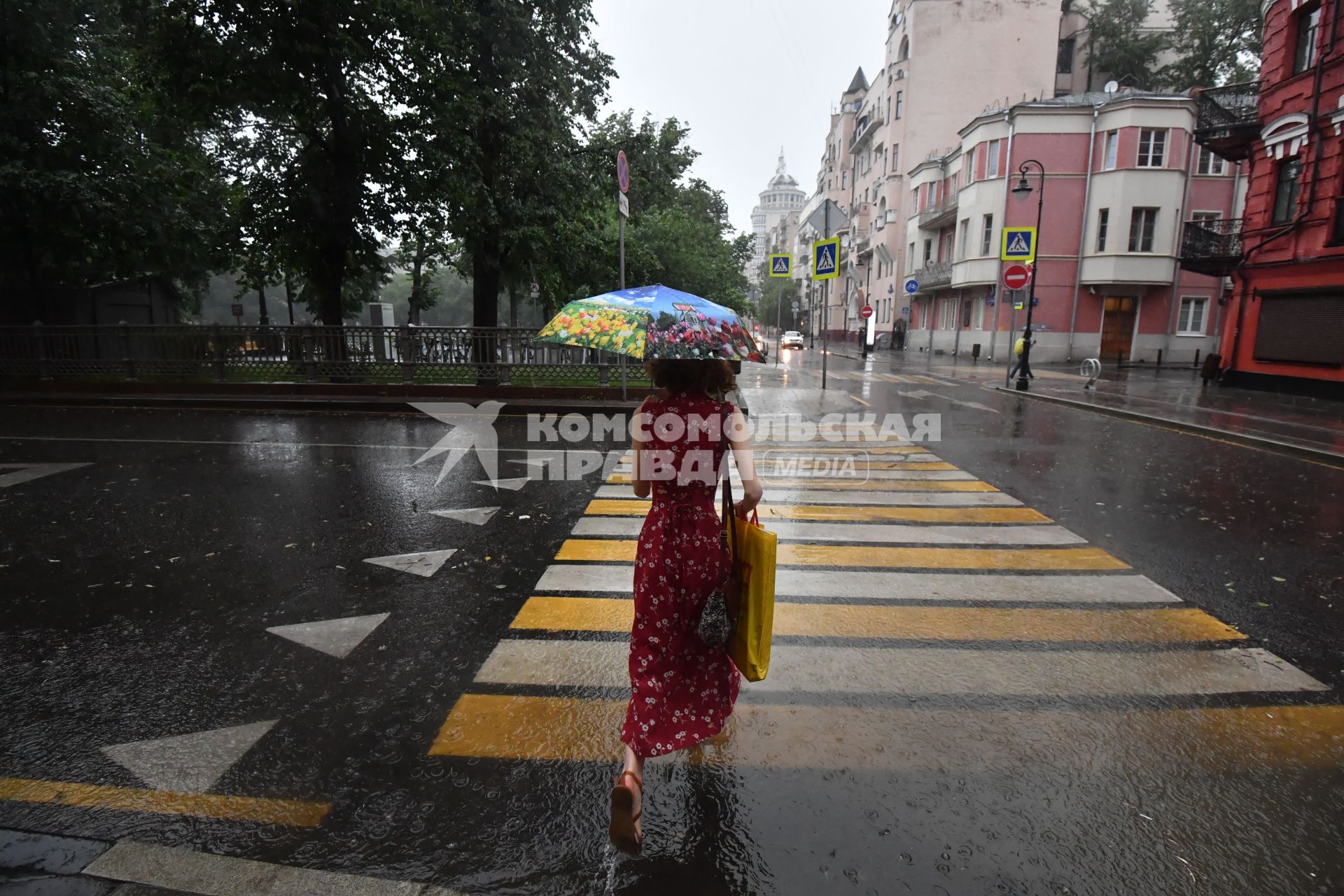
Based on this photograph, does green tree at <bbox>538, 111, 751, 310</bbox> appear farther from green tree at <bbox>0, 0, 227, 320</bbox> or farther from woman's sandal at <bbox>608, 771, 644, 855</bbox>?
woman's sandal at <bbox>608, 771, 644, 855</bbox>

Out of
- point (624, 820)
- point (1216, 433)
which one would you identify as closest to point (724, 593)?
point (624, 820)

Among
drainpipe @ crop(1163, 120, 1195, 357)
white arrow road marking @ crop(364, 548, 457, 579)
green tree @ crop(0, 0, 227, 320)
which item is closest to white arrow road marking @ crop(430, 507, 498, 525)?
white arrow road marking @ crop(364, 548, 457, 579)

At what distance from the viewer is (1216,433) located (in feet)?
38.7

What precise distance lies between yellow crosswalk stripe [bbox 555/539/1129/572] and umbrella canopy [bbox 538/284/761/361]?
2724 millimetres

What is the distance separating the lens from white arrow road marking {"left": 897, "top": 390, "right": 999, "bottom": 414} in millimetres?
15652

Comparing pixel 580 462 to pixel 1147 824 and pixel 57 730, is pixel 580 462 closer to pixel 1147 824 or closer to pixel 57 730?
pixel 57 730

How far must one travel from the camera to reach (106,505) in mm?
6883

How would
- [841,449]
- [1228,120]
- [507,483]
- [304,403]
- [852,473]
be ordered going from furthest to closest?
[1228,120] < [304,403] < [841,449] < [852,473] < [507,483]

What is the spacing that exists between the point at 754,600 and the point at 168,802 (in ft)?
8.13

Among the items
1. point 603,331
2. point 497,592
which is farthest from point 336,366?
point 603,331

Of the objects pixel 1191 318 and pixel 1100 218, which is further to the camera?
pixel 1191 318

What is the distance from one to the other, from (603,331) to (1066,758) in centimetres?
279

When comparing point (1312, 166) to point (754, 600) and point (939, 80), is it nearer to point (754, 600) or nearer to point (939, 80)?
point (754, 600)

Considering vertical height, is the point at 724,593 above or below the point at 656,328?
below
